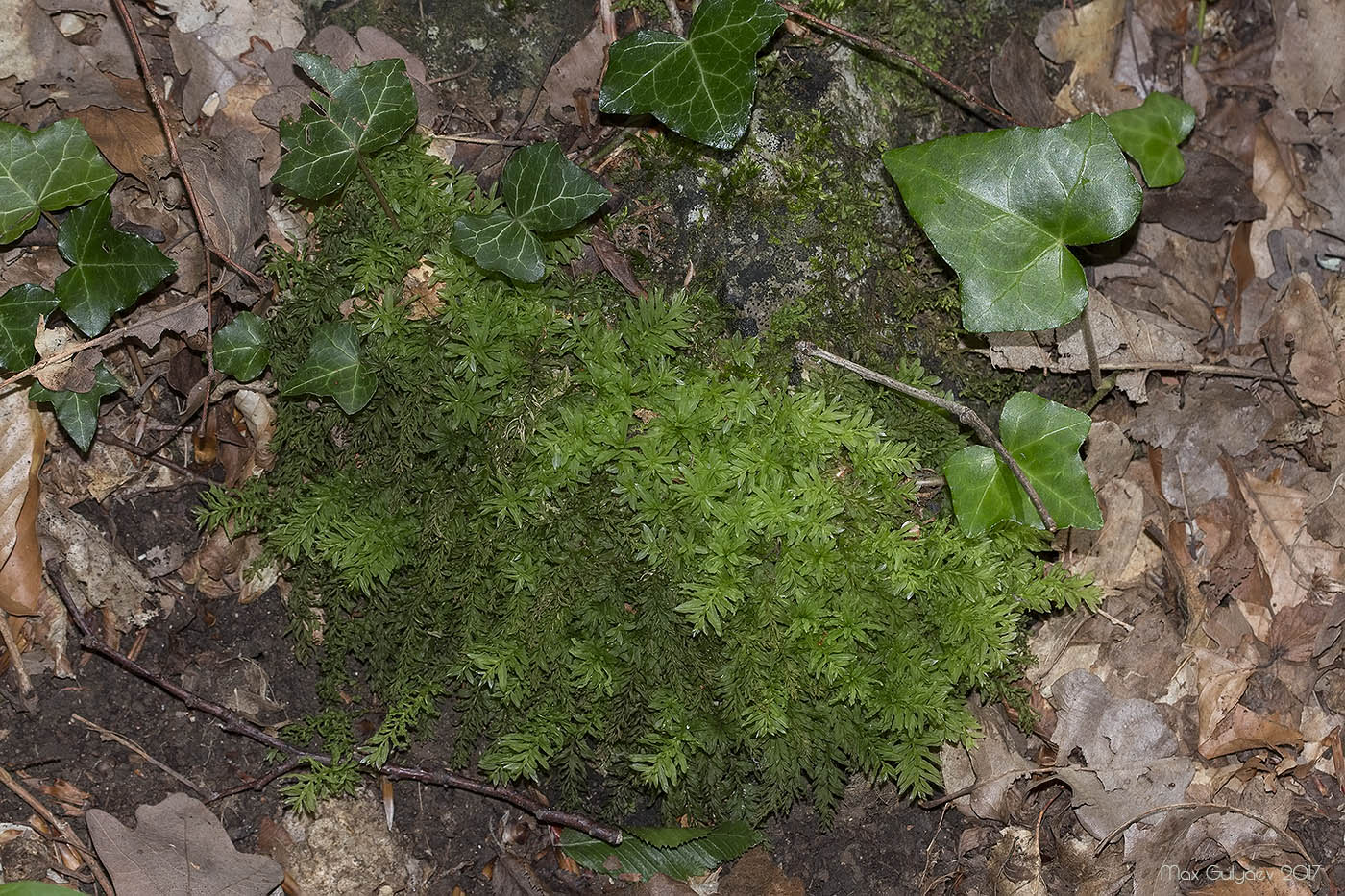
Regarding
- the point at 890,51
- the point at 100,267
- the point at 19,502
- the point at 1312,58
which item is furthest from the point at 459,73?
the point at 1312,58

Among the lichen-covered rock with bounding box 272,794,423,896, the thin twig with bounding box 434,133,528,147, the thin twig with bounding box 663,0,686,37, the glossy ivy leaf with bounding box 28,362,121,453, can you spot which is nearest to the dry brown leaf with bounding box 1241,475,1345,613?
the thin twig with bounding box 663,0,686,37

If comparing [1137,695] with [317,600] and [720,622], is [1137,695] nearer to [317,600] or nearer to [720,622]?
[720,622]

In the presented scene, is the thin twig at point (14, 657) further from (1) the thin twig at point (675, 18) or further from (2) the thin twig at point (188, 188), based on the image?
(1) the thin twig at point (675, 18)

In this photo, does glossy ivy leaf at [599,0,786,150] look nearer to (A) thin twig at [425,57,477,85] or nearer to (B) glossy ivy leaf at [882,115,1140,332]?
(B) glossy ivy leaf at [882,115,1140,332]

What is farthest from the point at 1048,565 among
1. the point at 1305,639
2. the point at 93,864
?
the point at 93,864

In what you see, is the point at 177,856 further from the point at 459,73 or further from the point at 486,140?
the point at 459,73

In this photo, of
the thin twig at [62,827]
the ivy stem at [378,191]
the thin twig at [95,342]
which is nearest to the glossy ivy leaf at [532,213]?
the ivy stem at [378,191]
